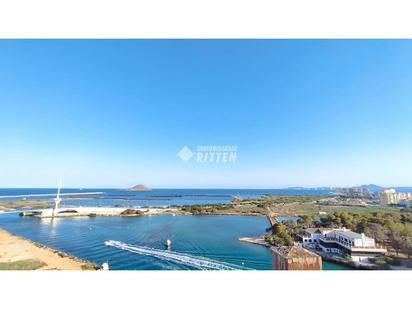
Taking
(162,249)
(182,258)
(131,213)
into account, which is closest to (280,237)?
(182,258)

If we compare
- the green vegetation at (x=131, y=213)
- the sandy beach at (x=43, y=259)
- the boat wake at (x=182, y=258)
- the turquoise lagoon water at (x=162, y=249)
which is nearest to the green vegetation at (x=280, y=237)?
Result: the turquoise lagoon water at (x=162, y=249)

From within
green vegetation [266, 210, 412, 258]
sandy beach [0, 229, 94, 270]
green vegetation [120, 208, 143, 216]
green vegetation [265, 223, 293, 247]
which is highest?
green vegetation [266, 210, 412, 258]

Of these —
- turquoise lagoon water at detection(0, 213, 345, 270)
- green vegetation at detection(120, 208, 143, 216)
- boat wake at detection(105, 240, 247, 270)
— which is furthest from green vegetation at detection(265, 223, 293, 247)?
green vegetation at detection(120, 208, 143, 216)

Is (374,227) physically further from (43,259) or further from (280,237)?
(43,259)

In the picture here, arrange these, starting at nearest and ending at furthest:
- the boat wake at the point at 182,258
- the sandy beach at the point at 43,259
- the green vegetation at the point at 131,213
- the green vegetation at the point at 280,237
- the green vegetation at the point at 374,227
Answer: the sandy beach at the point at 43,259 → the boat wake at the point at 182,258 → the green vegetation at the point at 374,227 → the green vegetation at the point at 280,237 → the green vegetation at the point at 131,213

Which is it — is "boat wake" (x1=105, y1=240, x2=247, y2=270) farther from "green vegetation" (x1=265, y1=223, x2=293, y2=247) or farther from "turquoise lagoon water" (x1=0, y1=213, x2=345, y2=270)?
"green vegetation" (x1=265, y1=223, x2=293, y2=247)

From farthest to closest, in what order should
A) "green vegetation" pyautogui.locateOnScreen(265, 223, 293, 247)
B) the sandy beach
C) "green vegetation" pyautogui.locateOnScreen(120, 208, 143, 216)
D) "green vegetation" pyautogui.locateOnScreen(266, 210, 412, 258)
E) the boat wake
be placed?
"green vegetation" pyautogui.locateOnScreen(120, 208, 143, 216), "green vegetation" pyautogui.locateOnScreen(265, 223, 293, 247), "green vegetation" pyautogui.locateOnScreen(266, 210, 412, 258), the boat wake, the sandy beach

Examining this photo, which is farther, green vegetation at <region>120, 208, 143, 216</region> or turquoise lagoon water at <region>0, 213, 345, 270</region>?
green vegetation at <region>120, 208, 143, 216</region>

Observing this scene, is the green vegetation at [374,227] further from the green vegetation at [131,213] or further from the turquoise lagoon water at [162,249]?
the green vegetation at [131,213]
